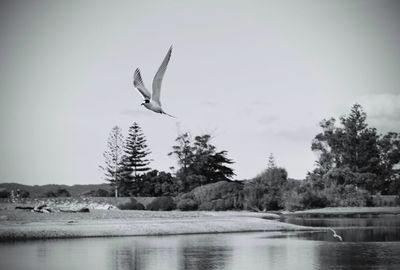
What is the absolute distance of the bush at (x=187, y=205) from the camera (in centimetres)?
5800

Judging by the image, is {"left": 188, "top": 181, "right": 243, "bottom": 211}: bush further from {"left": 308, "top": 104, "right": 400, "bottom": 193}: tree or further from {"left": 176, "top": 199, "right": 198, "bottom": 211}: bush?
{"left": 308, "top": 104, "right": 400, "bottom": 193}: tree

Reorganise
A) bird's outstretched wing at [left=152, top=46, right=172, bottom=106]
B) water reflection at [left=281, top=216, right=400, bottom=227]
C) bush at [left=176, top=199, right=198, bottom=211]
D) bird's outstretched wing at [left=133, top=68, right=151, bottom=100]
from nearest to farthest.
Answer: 1. bird's outstretched wing at [left=152, top=46, right=172, bottom=106]
2. bird's outstretched wing at [left=133, top=68, right=151, bottom=100]
3. water reflection at [left=281, top=216, right=400, bottom=227]
4. bush at [left=176, top=199, right=198, bottom=211]

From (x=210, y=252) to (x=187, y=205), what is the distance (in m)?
34.3

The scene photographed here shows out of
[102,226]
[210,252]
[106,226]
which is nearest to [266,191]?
[106,226]

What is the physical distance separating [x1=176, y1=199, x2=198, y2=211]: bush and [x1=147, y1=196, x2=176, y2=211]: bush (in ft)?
2.33

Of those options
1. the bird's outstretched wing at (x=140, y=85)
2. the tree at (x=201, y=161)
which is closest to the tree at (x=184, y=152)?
the tree at (x=201, y=161)

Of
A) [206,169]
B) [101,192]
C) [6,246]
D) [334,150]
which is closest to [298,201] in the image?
[206,169]

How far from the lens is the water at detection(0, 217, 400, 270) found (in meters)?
20.4

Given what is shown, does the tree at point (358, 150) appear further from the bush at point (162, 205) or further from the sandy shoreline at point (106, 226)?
the sandy shoreline at point (106, 226)

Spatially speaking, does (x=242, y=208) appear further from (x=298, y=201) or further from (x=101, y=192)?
(x=101, y=192)

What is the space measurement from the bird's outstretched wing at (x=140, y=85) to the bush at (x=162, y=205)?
37559 mm

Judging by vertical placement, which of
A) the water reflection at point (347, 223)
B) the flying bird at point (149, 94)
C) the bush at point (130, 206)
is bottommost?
the water reflection at point (347, 223)

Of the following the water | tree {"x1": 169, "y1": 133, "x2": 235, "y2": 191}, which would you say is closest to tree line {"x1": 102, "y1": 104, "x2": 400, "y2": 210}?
tree {"x1": 169, "y1": 133, "x2": 235, "y2": 191}

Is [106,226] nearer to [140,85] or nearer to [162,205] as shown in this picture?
[140,85]
